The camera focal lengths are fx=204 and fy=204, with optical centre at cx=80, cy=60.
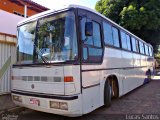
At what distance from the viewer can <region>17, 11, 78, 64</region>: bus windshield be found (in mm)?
5016

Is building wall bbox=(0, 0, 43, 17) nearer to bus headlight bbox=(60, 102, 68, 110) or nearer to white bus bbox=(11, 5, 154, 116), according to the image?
white bus bbox=(11, 5, 154, 116)

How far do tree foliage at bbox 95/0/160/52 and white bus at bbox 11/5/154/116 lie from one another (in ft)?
44.8

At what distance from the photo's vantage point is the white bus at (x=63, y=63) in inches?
193

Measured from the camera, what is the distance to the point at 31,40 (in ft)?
19.0

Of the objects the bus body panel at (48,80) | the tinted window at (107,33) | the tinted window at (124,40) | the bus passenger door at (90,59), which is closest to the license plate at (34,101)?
the bus body panel at (48,80)

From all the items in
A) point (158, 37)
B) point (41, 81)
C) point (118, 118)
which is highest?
point (158, 37)

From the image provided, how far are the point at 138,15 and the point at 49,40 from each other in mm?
15871

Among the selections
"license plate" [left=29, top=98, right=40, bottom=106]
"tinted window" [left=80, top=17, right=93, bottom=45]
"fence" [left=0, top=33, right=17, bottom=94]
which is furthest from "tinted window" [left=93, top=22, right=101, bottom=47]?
"fence" [left=0, top=33, right=17, bottom=94]

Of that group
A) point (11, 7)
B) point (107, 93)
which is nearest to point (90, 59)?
point (107, 93)

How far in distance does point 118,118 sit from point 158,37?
58.3ft

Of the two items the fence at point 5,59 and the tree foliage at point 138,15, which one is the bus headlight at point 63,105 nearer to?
the fence at point 5,59

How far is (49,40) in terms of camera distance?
5402 mm

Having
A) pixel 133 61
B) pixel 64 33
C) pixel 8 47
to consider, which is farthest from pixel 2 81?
pixel 133 61

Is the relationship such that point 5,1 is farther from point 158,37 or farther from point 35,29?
point 158,37
